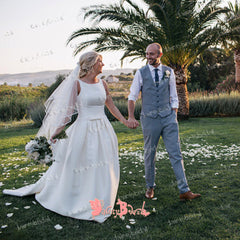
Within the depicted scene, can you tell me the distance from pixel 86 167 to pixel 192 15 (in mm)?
11651

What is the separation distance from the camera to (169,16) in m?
12.1

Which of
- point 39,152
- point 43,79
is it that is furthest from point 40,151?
point 43,79

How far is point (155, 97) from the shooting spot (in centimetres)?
378

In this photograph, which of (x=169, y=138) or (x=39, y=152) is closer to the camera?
(x=39, y=152)

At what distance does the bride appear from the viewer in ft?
11.5

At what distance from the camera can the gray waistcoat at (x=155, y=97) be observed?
377 cm

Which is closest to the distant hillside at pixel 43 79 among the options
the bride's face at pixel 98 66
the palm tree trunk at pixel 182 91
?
the bride's face at pixel 98 66

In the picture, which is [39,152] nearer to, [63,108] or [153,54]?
[63,108]

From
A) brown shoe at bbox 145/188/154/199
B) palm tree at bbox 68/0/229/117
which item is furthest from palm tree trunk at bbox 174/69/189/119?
brown shoe at bbox 145/188/154/199

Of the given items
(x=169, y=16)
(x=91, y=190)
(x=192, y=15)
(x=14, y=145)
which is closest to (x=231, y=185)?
(x=91, y=190)

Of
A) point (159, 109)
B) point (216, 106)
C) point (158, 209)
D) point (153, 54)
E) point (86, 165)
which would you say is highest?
point (153, 54)

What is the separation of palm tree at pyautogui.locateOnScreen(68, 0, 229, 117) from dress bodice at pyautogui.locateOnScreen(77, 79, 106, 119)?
29.8 feet

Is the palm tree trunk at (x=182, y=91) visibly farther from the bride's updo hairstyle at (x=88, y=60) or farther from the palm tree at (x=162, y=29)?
the bride's updo hairstyle at (x=88, y=60)

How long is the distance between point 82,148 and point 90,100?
2.18 feet
